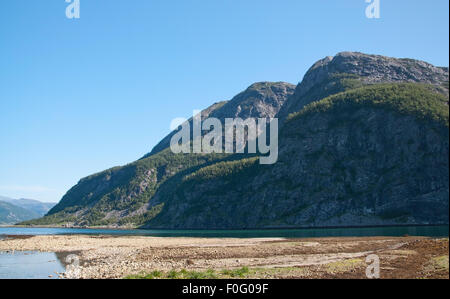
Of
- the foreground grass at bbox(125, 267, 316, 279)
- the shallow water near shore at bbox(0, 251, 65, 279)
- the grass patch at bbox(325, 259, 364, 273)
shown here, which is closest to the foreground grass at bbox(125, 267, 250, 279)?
the foreground grass at bbox(125, 267, 316, 279)

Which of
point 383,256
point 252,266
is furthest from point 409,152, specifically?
point 252,266

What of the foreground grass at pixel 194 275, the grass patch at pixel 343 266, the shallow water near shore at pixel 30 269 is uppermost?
the grass patch at pixel 343 266

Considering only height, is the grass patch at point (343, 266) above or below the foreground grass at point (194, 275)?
above

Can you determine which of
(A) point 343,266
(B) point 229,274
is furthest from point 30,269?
(A) point 343,266

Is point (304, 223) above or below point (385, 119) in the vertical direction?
below

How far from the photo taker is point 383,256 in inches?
1891

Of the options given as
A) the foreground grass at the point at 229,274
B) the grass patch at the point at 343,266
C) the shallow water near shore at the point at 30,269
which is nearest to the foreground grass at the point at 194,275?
the foreground grass at the point at 229,274

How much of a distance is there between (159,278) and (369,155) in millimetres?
182522

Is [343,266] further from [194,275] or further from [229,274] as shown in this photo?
[194,275]

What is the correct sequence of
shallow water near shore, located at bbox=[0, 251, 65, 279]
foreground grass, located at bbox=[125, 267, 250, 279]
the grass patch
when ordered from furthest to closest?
shallow water near shore, located at bbox=[0, 251, 65, 279], the grass patch, foreground grass, located at bbox=[125, 267, 250, 279]

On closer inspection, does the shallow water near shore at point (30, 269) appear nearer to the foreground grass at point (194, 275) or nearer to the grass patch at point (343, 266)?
the foreground grass at point (194, 275)

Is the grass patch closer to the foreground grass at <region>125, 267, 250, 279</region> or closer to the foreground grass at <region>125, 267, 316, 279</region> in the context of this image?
the foreground grass at <region>125, 267, 316, 279</region>

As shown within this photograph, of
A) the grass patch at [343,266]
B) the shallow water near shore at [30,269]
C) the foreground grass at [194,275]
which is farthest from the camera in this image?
the shallow water near shore at [30,269]
